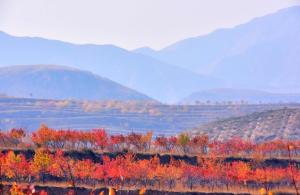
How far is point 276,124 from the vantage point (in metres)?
139

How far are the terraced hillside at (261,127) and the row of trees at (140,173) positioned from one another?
2560 inches

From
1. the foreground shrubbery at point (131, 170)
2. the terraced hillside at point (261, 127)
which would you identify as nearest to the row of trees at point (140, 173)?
the foreground shrubbery at point (131, 170)

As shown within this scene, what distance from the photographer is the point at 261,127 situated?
13938cm

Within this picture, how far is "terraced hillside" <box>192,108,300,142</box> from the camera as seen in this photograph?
13088 cm

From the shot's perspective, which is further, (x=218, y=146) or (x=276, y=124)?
(x=276, y=124)

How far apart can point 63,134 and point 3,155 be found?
12436 mm

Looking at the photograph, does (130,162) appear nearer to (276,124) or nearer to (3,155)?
(3,155)

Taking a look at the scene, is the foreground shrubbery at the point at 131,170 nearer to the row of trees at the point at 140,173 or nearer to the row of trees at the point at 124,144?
the row of trees at the point at 140,173

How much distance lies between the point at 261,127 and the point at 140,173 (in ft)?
268

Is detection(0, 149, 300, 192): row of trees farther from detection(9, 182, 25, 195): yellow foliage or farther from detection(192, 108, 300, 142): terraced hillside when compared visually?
detection(192, 108, 300, 142): terraced hillside

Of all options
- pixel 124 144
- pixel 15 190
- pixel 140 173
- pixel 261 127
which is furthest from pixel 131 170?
pixel 261 127

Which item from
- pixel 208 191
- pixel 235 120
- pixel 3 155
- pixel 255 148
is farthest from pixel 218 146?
pixel 235 120

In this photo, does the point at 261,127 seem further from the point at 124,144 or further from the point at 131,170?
the point at 131,170

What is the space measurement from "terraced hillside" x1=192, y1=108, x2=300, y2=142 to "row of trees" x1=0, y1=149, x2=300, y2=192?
65.0 m
